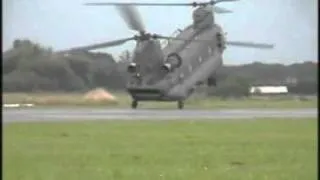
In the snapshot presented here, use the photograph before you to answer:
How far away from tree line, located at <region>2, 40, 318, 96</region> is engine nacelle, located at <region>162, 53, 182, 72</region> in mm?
2983

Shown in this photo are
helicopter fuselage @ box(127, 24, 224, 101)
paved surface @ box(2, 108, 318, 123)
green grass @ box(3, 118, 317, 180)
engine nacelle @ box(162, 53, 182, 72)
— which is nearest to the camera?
green grass @ box(3, 118, 317, 180)

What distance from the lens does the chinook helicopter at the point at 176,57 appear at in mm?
50625

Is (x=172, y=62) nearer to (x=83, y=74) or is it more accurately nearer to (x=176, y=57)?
(x=176, y=57)

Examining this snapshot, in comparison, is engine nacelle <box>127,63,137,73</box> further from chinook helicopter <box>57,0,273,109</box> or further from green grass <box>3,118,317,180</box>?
green grass <box>3,118,317,180</box>

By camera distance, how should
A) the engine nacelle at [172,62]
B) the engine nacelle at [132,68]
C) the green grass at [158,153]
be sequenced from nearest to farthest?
the green grass at [158,153], the engine nacelle at [132,68], the engine nacelle at [172,62]

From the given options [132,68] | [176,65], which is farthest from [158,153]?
[176,65]

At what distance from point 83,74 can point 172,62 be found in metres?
13.4

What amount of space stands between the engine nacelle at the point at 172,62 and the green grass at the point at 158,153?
89.9ft

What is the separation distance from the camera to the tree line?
51519mm

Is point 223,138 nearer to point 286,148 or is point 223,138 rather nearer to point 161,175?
point 286,148

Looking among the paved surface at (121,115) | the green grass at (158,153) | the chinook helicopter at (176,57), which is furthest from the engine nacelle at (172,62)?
the green grass at (158,153)

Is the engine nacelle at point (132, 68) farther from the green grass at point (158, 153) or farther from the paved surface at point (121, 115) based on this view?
the green grass at point (158, 153)

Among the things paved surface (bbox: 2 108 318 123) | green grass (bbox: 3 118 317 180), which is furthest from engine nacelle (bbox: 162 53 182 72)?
green grass (bbox: 3 118 317 180)

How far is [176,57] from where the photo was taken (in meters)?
53.9
